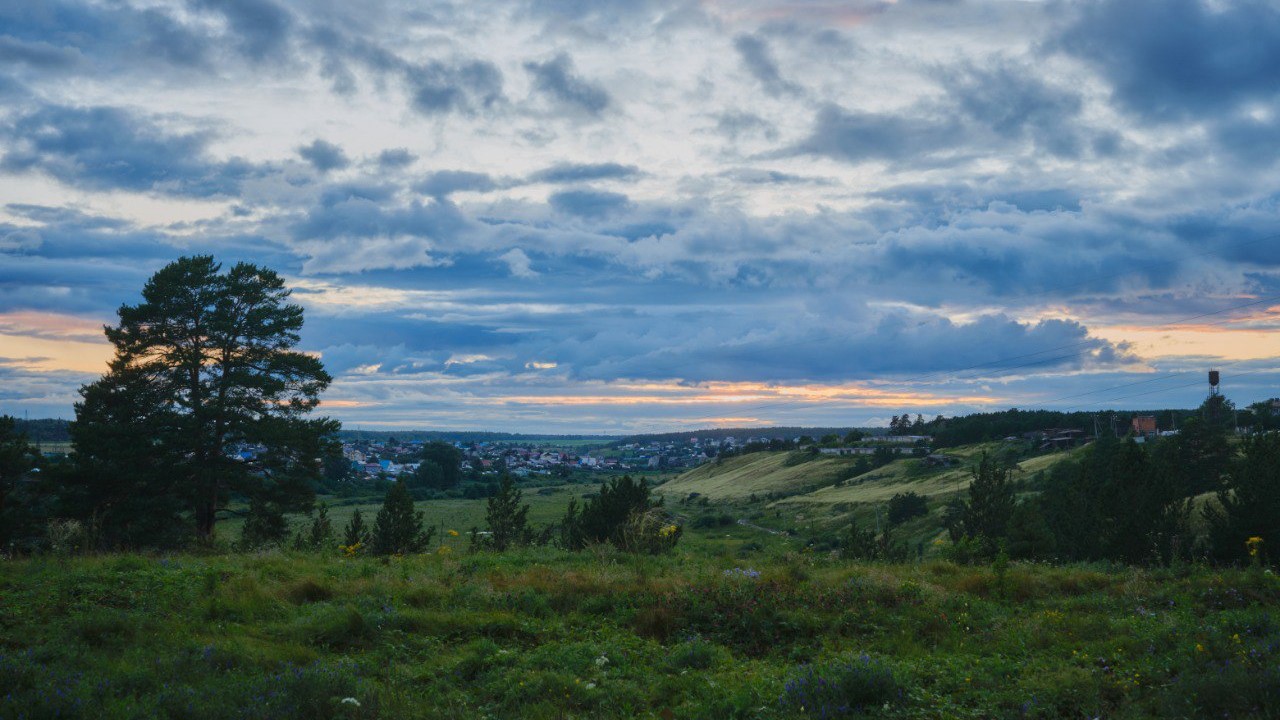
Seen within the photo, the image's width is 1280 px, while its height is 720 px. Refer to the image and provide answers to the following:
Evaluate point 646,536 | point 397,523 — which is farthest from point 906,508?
point 646,536

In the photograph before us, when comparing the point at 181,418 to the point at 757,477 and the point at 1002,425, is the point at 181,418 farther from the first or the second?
the point at 1002,425

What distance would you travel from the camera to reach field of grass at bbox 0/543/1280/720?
23.2 feet

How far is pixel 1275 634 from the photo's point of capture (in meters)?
7.39

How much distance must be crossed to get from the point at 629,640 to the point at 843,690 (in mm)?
3286

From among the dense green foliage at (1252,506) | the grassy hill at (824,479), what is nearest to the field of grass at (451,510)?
the grassy hill at (824,479)

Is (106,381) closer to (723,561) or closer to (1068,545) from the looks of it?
(723,561)

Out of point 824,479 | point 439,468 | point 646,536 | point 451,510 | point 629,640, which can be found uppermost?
point 646,536

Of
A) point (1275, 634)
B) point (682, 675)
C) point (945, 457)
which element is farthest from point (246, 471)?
point (945, 457)

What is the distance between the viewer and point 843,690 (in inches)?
278

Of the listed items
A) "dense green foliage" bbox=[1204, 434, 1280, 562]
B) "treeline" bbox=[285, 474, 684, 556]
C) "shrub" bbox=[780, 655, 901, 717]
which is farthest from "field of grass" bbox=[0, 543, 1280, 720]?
"dense green foliage" bbox=[1204, 434, 1280, 562]

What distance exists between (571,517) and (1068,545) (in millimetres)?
26184

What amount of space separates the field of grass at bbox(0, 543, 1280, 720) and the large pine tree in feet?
44.7

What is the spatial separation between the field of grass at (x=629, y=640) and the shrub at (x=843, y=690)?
21mm

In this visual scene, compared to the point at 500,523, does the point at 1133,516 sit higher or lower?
lower
